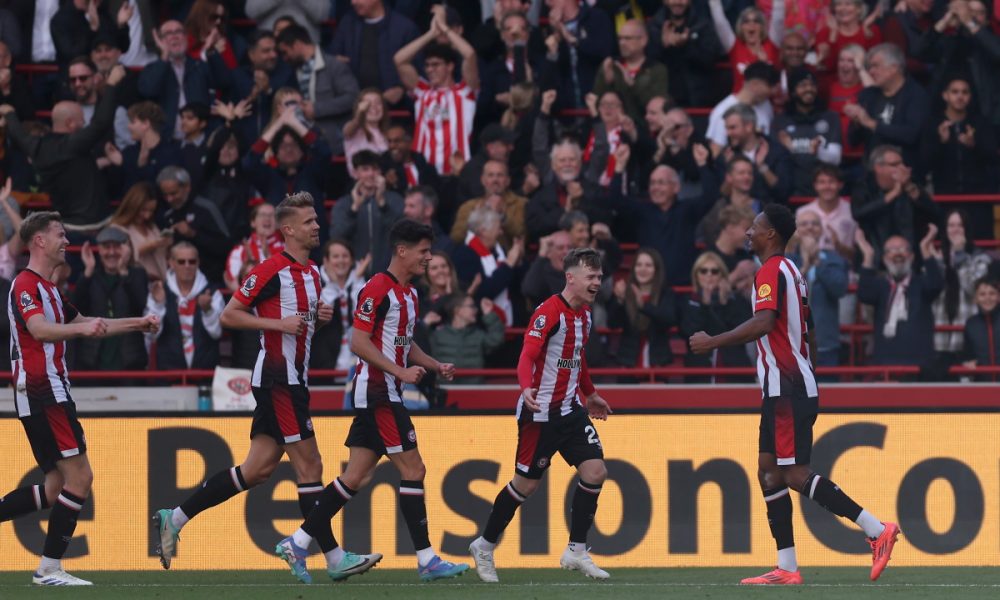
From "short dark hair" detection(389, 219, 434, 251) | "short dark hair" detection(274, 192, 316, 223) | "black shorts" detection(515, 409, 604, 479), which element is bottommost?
"black shorts" detection(515, 409, 604, 479)

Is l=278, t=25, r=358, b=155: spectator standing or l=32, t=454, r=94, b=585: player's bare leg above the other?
l=278, t=25, r=358, b=155: spectator standing

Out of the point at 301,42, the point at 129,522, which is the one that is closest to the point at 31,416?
the point at 129,522

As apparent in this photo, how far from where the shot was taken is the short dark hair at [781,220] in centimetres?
968

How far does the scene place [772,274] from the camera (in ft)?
31.6

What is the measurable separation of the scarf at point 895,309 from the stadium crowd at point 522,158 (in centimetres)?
2

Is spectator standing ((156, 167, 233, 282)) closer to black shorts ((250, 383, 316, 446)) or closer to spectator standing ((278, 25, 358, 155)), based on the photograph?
spectator standing ((278, 25, 358, 155))

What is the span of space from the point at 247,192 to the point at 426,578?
591 centimetres

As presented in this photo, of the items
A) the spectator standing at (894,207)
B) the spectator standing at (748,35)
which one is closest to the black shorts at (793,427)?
the spectator standing at (894,207)

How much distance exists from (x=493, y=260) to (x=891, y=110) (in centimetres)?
414

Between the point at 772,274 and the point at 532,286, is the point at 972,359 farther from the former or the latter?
the point at 772,274

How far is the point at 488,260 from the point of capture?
1416 cm

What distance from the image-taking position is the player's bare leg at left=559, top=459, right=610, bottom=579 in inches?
402

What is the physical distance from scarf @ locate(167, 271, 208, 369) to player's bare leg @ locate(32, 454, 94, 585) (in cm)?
369

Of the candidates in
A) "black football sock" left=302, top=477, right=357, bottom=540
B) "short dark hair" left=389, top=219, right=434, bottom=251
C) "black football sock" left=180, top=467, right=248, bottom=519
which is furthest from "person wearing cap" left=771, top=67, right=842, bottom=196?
"black football sock" left=180, top=467, right=248, bottom=519
